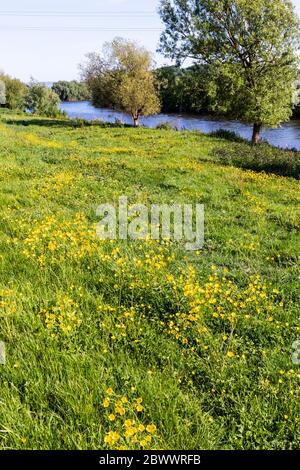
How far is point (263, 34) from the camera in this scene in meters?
25.3

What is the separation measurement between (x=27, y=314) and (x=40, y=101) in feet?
248

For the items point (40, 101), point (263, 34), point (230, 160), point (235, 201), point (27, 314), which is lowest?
point (27, 314)

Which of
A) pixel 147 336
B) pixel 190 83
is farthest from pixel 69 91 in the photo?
pixel 147 336

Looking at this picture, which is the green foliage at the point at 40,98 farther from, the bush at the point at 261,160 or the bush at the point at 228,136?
the bush at the point at 261,160

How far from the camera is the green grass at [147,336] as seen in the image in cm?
375

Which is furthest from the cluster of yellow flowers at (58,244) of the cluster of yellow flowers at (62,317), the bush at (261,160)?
the bush at (261,160)

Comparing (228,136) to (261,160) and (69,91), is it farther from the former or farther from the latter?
(69,91)

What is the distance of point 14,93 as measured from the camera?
76.6 m

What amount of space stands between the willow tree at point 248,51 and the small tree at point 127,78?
13.2 meters

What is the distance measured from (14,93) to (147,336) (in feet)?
276

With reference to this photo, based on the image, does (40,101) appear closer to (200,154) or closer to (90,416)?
(200,154)
